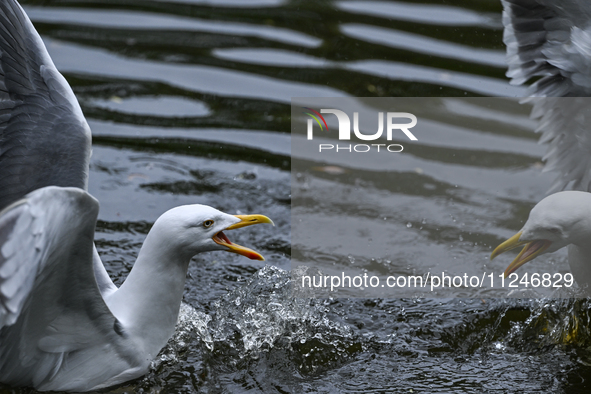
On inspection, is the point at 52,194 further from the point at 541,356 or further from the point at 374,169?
the point at 374,169

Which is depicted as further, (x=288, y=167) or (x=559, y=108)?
(x=288, y=167)

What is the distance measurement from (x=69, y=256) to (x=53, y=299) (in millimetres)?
311

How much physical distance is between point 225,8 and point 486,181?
14.2 ft

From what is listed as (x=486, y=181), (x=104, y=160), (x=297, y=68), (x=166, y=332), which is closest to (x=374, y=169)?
(x=486, y=181)

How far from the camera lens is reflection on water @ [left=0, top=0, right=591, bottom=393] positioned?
4035 mm

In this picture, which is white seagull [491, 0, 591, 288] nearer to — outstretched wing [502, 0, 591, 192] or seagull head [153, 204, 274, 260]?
outstretched wing [502, 0, 591, 192]

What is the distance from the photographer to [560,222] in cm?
394

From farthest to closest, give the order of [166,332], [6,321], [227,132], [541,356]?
[227,132] < [541,356] < [166,332] < [6,321]

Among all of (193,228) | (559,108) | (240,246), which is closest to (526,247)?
(559,108)

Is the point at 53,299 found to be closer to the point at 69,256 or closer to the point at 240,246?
the point at 69,256

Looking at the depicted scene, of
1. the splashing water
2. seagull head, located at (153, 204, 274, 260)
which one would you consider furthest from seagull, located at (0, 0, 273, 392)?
the splashing water

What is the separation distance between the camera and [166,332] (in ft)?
12.0

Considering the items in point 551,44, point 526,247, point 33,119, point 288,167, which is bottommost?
point 288,167

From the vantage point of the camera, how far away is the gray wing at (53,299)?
255cm
